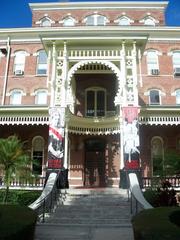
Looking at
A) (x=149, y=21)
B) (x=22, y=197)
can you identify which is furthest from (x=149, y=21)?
(x=22, y=197)

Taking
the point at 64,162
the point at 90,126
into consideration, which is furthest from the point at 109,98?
the point at 64,162

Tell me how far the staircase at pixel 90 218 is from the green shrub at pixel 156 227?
2.11 meters

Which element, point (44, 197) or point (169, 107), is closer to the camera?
point (44, 197)

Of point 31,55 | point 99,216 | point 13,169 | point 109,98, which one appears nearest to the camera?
point 99,216

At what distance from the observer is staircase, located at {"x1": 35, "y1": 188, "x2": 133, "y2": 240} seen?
1033cm

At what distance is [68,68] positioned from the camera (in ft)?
64.5

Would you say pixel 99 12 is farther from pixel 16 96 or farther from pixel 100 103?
pixel 16 96

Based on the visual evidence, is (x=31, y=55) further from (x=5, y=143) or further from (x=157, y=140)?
(x=5, y=143)

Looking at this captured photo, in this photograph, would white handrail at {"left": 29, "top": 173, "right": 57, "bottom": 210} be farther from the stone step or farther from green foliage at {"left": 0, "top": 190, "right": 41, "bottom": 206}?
the stone step

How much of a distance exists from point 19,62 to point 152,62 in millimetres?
11515

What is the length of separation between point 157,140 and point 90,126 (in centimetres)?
511

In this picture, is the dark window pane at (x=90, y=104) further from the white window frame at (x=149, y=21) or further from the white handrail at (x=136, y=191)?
the white window frame at (x=149, y=21)

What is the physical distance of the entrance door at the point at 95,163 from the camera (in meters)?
22.7

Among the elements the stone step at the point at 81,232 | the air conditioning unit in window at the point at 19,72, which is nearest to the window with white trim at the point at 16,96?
the air conditioning unit in window at the point at 19,72
